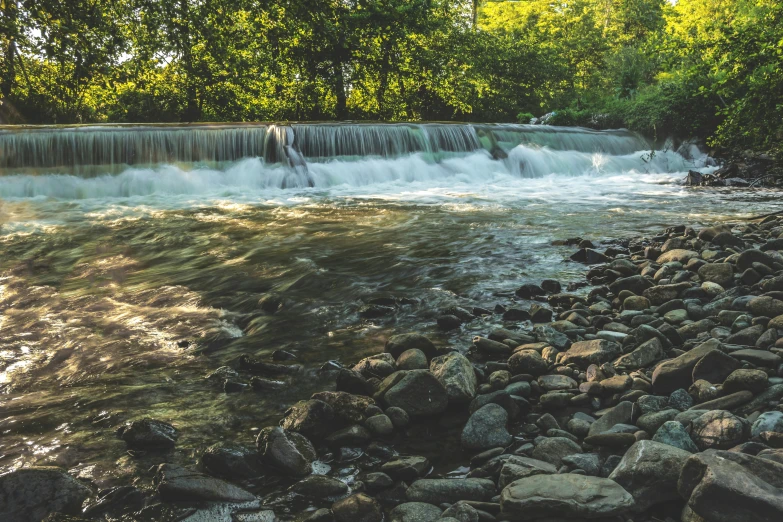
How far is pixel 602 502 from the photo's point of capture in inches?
78.0

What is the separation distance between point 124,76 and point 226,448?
4.21m

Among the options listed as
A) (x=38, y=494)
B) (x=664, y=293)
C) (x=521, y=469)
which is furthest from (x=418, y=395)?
(x=664, y=293)

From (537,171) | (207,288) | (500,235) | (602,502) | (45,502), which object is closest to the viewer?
(602,502)

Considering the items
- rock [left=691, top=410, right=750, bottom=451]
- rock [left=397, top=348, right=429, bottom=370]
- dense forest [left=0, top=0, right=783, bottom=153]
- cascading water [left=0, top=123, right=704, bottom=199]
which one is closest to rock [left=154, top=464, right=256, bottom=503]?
rock [left=397, top=348, right=429, bottom=370]

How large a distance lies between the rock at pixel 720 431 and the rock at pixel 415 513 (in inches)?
45.7

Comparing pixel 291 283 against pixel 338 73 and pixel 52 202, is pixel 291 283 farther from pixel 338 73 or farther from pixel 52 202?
pixel 338 73

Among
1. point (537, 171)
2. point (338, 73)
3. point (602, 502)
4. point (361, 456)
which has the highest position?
point (338, 73)

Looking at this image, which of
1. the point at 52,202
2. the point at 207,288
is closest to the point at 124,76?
the point at 207,288

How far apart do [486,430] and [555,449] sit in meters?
0.35

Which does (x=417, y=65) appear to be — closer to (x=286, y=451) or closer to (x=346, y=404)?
(x=346, y=404)

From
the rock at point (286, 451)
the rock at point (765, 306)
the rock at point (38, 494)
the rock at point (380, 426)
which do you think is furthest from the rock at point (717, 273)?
the rock at point (38, 494)

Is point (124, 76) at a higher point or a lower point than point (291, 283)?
higher

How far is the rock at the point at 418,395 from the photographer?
3.03 m

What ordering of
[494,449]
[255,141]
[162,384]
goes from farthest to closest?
[255,141]
[162,384]
[494,449]
